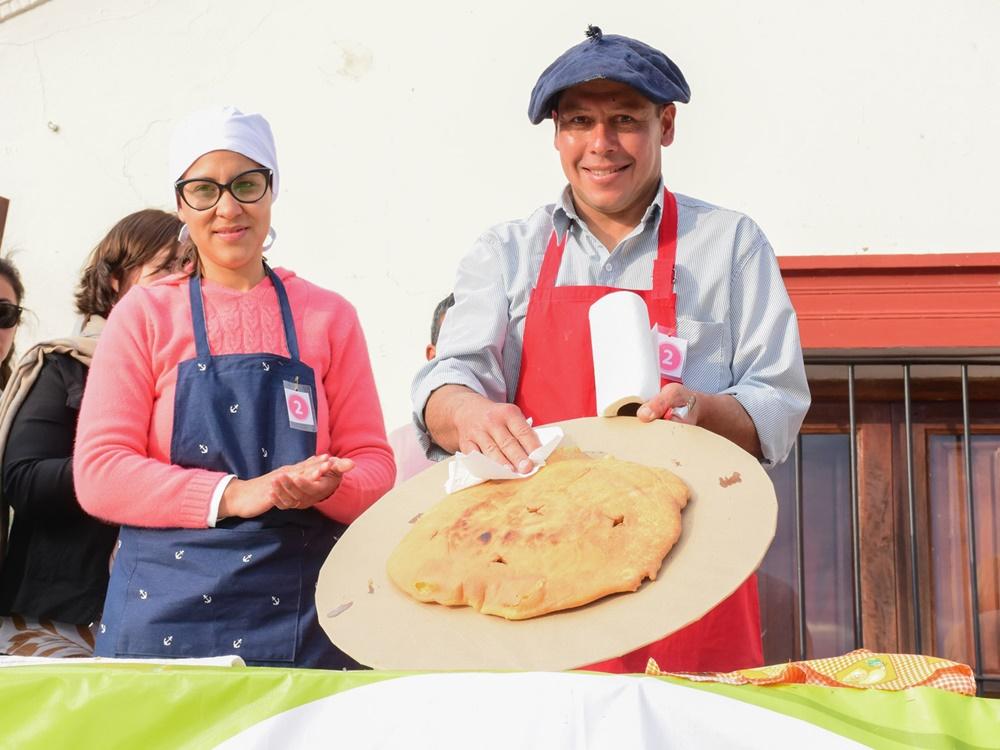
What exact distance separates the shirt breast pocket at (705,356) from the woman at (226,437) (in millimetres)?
574

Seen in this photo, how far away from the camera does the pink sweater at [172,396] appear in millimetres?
2172

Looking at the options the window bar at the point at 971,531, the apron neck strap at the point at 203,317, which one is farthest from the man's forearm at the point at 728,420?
the window bar at the point at 971,531

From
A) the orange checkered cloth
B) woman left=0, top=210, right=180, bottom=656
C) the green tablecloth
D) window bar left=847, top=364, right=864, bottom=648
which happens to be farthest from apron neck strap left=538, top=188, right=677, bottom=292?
window bar left=847, top=364, right=864, bottom=648

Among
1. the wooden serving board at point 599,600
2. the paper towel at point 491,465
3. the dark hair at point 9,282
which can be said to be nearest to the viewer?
the wooden serving board at point 599,600

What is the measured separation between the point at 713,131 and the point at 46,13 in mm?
2336

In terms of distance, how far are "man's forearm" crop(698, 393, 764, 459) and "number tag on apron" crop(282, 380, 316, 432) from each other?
692 mm

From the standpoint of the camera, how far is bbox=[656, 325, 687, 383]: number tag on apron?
2221 millimetres

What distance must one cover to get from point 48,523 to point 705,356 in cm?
142

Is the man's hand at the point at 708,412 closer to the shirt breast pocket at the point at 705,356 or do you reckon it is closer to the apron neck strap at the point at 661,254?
the shirt breast pocket at the point at 705,356

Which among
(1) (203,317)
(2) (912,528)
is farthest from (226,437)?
(2) (912,528)

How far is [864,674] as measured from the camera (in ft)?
5.11

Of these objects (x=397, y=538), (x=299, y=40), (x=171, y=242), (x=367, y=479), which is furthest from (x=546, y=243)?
(x=299, y=40)

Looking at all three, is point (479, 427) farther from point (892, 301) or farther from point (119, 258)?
point (892, 301)

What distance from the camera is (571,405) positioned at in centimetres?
227
